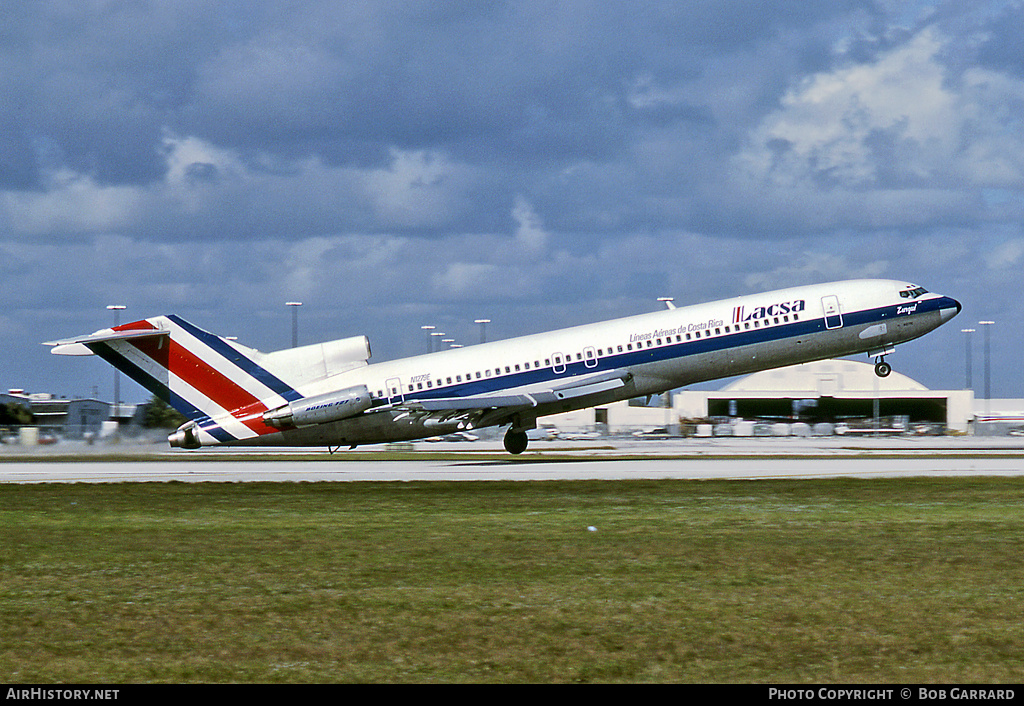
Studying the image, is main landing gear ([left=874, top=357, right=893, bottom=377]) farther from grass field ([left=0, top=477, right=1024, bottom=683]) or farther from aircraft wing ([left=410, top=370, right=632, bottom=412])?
grass field ([left=0, top=477, right=1024, bottom=683])

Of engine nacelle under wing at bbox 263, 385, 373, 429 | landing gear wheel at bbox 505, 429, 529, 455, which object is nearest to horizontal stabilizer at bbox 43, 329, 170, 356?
engine nacelle under wing at bbox 263, 385, 373, 429

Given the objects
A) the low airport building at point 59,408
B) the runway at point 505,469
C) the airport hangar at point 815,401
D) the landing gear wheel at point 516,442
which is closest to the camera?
the runway at point 505,469

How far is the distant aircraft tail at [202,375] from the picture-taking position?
40.4 metres

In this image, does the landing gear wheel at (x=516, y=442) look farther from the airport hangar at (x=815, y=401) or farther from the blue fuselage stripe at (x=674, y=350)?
the airport hangar at (x=815, y=401)

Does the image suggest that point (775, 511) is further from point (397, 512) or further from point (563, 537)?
point (397, 512)

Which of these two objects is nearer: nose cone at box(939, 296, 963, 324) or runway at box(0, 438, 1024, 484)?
runway at box(0, 438, 1024, 484)

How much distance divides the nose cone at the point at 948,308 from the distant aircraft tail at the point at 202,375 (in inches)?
1006

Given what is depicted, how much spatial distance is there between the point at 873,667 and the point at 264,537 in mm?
11323

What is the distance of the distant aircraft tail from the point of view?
40438 millimetres

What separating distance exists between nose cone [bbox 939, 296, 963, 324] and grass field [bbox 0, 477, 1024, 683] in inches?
815

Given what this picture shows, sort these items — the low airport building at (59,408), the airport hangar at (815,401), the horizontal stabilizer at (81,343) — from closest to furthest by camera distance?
1. the horizontal stabilizer at (81,343)
2. the low airport building at (59,408)
3. the airport hangar at (815,401)

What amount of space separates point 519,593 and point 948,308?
3443 cm

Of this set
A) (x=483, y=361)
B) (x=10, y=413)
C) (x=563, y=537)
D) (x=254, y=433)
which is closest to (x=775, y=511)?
(x=563, y=537)

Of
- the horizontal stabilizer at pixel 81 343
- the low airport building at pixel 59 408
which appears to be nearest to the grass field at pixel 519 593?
the horizontal stabilizer at pixel 81 343
